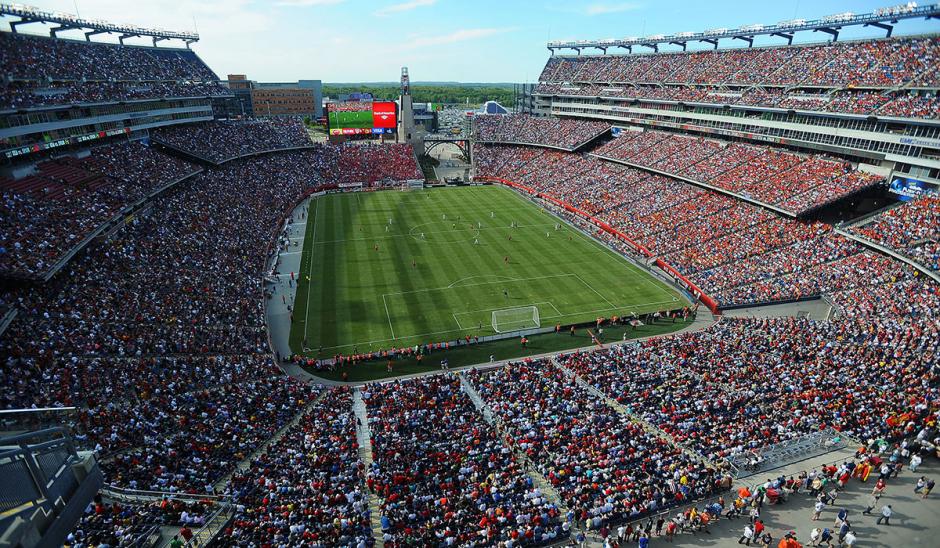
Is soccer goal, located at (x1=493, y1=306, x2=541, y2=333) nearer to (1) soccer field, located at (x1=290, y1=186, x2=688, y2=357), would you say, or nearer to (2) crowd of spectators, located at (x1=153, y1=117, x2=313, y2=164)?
(1) soccer field, located at (x1=290, y1=186, x2=688, y2=357)

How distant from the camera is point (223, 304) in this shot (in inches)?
1324

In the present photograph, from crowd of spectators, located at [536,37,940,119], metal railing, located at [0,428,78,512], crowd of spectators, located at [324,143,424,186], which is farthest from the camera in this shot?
crowd of spectators, located at [324,143,424,186]

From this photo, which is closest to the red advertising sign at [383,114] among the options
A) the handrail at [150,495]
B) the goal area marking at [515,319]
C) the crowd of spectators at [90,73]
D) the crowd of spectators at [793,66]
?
the crowd of spectators at [90,73]

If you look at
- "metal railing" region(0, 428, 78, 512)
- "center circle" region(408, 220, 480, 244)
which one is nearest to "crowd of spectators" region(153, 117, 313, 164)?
"center circle" region(408, 220, 480, 244)

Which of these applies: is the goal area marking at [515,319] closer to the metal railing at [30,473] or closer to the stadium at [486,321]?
the stadium at [486,321]

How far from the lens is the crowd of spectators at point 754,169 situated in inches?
1746

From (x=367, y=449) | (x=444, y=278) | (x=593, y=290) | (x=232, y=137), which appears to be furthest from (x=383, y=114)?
(x=367, y=449)

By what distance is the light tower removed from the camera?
301 feet

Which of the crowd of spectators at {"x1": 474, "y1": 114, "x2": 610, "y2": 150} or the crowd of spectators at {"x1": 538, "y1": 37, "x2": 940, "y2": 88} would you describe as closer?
the crowd of spectators at {"x1": 538, "y1": 37, "x2": 940, "y2": 88}

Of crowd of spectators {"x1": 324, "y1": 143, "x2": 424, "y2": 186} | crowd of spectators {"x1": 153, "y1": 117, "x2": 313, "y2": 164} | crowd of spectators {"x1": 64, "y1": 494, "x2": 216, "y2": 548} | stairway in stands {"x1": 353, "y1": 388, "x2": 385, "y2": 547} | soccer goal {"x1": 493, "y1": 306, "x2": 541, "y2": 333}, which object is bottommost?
stairway in stands {"x1": 353, "y1": 388, "x2": 385, "y2": 547}

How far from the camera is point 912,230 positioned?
35969mm

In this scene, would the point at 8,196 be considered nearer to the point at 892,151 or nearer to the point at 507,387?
the point at 507,387

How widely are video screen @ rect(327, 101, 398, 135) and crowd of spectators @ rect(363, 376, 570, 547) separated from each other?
75.4 m

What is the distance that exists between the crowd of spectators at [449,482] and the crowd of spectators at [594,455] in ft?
3.37
